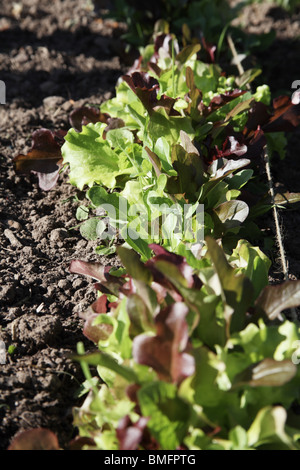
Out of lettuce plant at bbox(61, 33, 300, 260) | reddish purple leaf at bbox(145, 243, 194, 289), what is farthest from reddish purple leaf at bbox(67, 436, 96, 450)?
lettuce plant at bbox(61, 33, 300, 260)

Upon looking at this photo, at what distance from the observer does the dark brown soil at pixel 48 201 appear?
1.78m

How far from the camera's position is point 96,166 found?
2.39 m

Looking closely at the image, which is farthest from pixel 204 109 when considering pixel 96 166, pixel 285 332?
pixel 285 332

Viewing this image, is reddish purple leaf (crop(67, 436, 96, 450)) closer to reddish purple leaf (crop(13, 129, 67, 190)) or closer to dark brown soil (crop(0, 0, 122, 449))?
dark brown soil (crop(0, 0, 122, 449))

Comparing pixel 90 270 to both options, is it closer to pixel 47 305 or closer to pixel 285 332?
pixel 47 305

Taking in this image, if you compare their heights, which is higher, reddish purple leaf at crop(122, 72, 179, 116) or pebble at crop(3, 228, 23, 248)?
reddish purple leaf at crop(122, 72, 179, 116)

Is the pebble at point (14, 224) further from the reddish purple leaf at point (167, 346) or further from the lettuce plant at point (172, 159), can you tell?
the reddish purple leaf at point (167, 346)

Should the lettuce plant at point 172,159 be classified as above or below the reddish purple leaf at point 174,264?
above

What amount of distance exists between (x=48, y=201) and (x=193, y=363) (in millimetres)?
1541

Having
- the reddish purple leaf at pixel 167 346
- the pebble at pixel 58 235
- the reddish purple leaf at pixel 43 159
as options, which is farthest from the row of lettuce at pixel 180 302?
the reddish purple leaf at pixel 43 159

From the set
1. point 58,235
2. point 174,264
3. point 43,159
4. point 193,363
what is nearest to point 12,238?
point 58,235

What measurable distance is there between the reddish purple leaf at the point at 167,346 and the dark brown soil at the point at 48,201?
465 millimetres

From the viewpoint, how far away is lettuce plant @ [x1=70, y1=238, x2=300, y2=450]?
135 centimetres

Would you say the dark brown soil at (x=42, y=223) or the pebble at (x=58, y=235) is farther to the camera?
the pebble at (x=58, y=235)
